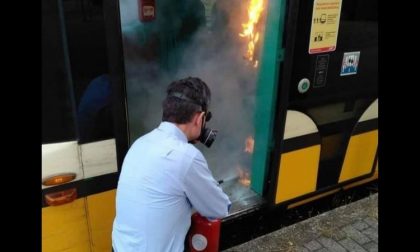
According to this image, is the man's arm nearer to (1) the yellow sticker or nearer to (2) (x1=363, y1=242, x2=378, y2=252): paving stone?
(1) the yellow sticker

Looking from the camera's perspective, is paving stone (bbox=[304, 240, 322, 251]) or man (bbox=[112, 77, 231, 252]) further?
paving stone (bbox=[304, 240, 322, 251])

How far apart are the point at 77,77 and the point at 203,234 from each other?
3.35 ft

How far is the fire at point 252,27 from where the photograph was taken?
9.49ft

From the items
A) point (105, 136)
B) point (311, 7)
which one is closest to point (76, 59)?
point (105, 136)

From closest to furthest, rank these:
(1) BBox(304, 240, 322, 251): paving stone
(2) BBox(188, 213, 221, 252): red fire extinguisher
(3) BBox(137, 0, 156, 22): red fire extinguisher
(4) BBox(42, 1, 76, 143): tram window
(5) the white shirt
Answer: (5) the white shirt
(4) BBox(42, 1, 76, 143): tram window
(2) BBox(188, 213, 221, 252): red fire extinguisher
(3) BBox(137, 0, 156, 22): red fire extinguisher
(1) BBox(304, 240, 322, 251): paving stone

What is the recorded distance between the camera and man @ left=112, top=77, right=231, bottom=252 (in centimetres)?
171

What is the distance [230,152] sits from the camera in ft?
11.6

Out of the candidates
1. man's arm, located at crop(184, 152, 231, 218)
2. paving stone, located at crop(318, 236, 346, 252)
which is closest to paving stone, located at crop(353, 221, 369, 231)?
paving stone, located at crop(318, 236, 346, 252)

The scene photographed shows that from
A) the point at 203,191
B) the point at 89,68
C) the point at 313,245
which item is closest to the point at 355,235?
the point at 313,245

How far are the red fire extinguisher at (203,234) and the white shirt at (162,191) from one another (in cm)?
15

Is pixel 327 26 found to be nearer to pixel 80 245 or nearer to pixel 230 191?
pixel 230 191

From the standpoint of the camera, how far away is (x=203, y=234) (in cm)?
203

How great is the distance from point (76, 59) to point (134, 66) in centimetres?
96

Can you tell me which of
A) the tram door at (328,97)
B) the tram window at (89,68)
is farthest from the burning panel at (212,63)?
the tram window at (89,68)
